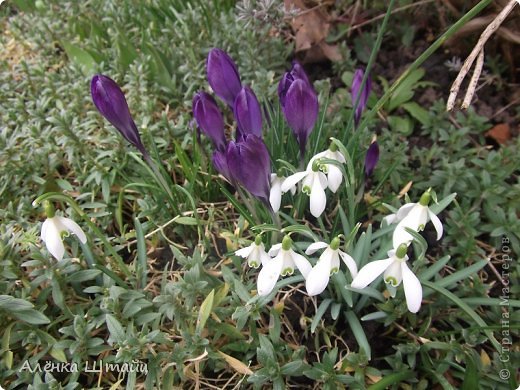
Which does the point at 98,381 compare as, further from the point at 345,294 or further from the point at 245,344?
the point at 345,294

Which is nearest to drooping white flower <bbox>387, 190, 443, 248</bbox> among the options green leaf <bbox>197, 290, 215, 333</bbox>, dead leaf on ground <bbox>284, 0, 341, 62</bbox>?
green leaf <bbox>197, 290, 215, 333</bbox>

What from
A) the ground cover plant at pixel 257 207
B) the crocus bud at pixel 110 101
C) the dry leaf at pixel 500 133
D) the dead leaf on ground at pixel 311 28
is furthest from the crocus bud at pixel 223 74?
the dry leaf at pixel 500 133

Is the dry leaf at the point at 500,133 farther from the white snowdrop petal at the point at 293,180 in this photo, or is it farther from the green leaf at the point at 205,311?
the green leaf at the point at 205,311

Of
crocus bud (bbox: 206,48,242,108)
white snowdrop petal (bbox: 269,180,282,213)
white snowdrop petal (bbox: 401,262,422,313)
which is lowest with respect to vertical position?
white snowdrop petal (bbox: 401,262,422,313)

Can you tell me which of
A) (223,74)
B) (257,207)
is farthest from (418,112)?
(223,74)

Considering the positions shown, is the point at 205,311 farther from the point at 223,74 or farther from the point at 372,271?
the point at 223,74

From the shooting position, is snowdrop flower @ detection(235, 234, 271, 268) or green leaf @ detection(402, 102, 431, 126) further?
green leaf @ detection(402, 102, 431, 126)

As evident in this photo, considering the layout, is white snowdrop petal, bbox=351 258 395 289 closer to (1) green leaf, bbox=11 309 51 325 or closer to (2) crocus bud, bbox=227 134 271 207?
(2) crocus bud, bbox=227 134 271 207
